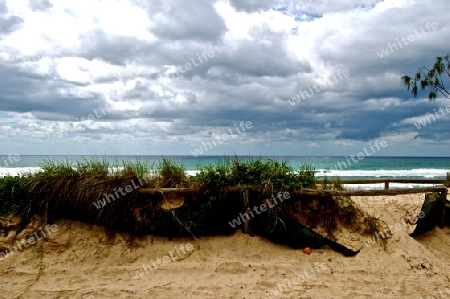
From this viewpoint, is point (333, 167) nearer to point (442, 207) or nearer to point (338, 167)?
point (338, 167)

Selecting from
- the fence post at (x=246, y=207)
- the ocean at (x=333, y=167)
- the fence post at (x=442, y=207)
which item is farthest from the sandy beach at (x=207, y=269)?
the ocean at (x=333, y=167)

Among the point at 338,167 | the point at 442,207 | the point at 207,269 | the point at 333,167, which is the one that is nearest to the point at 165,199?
the point at 207,269

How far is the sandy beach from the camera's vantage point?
5262 millimetres

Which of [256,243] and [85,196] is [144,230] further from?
[256,243]

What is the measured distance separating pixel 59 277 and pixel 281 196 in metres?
3.92

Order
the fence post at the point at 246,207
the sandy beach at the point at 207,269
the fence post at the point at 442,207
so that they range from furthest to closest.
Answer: the fence post at the point at 442,207 → the fence post at the point at 246,207 → the sandy beach at the point at 207,269

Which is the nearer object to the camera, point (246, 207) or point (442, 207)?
point (246, 207)

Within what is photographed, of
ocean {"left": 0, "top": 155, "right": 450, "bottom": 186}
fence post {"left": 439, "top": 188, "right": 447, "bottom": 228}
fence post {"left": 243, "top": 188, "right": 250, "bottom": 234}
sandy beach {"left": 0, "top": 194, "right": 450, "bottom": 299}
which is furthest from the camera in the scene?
fence post {"left": 439, "top": 188, "right": 447, "bottom": 228}

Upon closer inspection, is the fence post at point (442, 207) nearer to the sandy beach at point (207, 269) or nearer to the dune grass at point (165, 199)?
the sandy beach at point (207, 269)

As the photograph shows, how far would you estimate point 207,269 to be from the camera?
5.88m

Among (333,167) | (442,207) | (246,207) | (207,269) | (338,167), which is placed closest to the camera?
(207,269)

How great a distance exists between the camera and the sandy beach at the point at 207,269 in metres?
5.26

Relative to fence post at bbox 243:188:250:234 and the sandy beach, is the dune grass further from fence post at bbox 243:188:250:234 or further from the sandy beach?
the sandy beach

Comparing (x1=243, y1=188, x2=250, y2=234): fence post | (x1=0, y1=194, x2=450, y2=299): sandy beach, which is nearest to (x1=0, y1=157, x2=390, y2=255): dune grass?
(x1=243, y1=188, x2=250, y2=234): fence post
